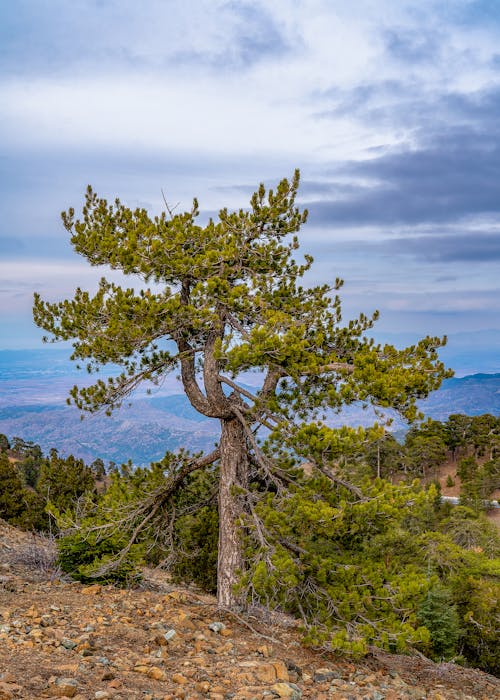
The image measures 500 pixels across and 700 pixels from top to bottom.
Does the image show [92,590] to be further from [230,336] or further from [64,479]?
[64,479]

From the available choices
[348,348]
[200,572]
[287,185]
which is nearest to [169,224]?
[287,185]

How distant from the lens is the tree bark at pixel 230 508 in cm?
954

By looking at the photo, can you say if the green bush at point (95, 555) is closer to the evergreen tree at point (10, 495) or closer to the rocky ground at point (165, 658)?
the rocky ground at point (165, 658)

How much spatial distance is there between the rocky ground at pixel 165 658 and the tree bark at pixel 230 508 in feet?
1.42

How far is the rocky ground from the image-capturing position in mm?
6031

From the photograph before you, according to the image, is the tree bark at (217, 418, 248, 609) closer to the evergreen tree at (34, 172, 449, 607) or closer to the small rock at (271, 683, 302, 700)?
the evergreen tree at (34, 172, 449, 607)

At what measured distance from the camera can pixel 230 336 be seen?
8.35 m

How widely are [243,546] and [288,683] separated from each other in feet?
8.36

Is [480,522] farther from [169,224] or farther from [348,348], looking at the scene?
[169,224]

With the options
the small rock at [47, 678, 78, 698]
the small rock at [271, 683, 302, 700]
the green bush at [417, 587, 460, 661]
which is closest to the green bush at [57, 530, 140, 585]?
the small rock at [271, 683, 302, 700]

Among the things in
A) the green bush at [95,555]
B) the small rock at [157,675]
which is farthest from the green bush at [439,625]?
the small rock at [157,675]

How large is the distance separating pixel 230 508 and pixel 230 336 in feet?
10.6

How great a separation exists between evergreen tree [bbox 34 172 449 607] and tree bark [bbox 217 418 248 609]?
2 cm

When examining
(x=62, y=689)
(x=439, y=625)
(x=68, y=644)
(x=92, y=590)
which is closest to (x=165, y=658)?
(x=68, y=644)
